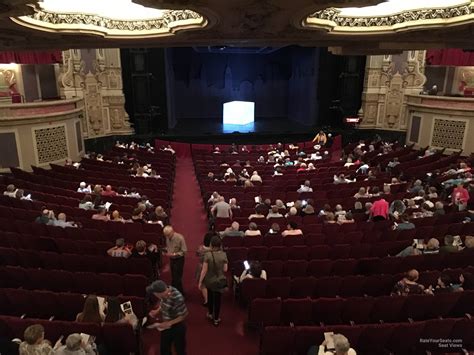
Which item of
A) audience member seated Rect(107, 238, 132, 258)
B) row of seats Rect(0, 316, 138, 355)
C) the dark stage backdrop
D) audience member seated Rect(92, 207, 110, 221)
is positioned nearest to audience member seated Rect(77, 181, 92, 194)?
audience member seated Rect(92, 207, 110, 221)

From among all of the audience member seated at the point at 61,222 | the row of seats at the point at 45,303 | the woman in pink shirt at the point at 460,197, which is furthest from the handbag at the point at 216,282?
the woman in pink shirt at the point at 460,197

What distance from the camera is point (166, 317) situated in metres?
3.97

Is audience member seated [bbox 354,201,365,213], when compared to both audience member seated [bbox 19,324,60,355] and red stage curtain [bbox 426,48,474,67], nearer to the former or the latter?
audience member seated [bbox 19,324,60,355]

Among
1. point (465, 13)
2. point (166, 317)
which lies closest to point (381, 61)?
point (465, 13)

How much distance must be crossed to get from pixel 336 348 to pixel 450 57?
2031 cm

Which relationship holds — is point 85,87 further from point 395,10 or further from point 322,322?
point 322,322

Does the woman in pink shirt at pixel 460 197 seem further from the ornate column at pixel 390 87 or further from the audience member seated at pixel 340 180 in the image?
the ornate column at pixel 390 87

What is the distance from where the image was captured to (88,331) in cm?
401

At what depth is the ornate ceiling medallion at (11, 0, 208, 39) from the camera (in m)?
9.15

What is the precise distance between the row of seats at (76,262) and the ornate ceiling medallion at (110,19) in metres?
5.03

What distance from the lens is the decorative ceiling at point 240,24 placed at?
26.9 ft

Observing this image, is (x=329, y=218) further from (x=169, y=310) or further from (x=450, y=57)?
(x=450, y=57)

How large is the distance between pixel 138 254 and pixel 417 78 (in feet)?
62.2

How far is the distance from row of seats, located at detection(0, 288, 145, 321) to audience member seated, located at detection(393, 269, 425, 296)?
335cm
